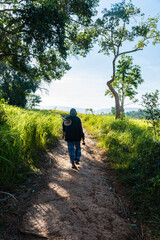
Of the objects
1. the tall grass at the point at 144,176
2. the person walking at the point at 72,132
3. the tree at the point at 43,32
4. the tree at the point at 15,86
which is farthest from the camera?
the tree at the point at 15,86

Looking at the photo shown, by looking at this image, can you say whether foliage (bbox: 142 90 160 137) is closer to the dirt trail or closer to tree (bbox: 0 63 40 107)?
the dirt trail

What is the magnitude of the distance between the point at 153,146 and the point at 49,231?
3861 millimetres

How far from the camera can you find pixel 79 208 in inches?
104

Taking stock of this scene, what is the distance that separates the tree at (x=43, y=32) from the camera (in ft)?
25.0

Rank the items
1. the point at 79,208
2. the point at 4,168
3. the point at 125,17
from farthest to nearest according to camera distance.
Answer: the point at 125,17 < the point at 4,168 < the point at 79,208

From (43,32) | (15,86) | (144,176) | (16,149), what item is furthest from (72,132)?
(15,86)

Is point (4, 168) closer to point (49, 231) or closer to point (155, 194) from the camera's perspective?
point (49, 231)

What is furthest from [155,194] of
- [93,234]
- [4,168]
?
[4,168]

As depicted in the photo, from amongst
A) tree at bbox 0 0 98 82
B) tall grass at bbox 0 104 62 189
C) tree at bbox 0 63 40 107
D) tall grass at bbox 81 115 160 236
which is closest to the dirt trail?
tall grass at bbox 81 115 160 236

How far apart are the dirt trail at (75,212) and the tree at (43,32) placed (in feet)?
25.6

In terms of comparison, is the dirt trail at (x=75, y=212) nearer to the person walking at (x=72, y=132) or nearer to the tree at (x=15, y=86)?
the person walking at (x=72, y=132)

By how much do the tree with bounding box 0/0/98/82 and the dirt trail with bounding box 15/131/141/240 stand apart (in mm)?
7815

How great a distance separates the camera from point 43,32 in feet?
25.4

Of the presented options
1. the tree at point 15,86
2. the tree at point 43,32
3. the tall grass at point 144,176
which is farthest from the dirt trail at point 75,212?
the tree at point 15,86
